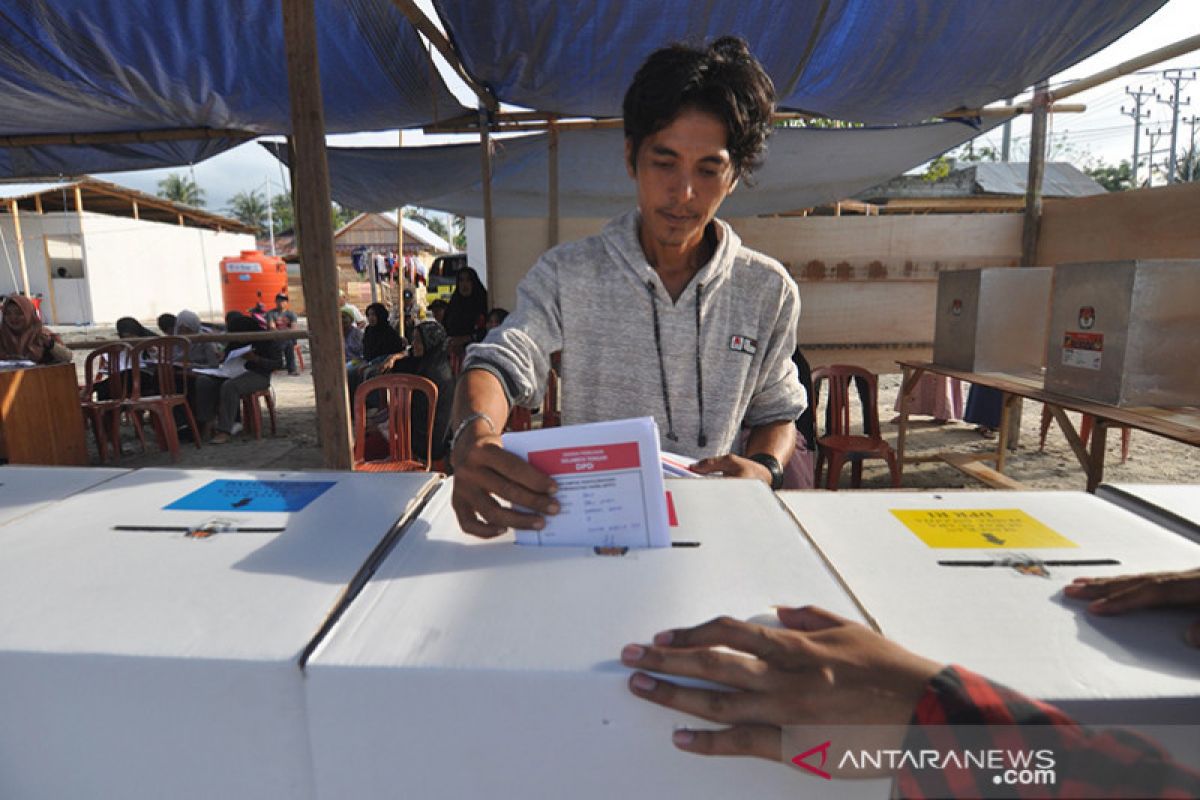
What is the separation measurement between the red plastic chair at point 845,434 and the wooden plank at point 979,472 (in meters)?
0.44

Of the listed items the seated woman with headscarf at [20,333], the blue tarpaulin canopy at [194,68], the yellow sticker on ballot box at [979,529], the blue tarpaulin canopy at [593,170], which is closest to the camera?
the yellow sticker on ballot box at [979,529]

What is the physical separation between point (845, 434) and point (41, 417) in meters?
5.65

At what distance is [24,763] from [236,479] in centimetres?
59

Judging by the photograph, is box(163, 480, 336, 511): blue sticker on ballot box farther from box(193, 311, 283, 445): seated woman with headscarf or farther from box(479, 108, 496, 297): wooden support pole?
box(193, 311, 283, 445): seated woman with headscarf

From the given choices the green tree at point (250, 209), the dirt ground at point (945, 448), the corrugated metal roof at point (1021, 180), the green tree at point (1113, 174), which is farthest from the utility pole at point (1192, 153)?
the green tree at point (250, 209)

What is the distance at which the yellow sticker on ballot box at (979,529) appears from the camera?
35.7 inches

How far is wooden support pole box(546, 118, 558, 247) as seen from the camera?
5.59 m

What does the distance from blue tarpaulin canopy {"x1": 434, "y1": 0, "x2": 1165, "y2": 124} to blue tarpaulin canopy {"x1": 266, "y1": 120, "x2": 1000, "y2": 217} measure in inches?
45.9

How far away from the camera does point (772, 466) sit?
1.43 metres

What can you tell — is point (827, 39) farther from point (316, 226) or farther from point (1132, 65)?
point (316, 226)

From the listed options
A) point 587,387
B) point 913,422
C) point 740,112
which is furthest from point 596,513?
point 913,422

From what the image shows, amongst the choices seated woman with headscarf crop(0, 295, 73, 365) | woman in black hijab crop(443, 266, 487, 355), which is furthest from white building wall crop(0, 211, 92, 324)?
woman in black hijab crop(443, 266, 487, 355)

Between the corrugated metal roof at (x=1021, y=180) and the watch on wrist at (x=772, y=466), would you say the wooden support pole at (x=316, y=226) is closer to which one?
the watch on wrist at (x=772, y=466)

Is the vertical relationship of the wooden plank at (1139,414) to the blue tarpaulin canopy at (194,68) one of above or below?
below
